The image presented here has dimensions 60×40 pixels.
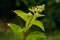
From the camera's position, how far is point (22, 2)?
7438 millimetres

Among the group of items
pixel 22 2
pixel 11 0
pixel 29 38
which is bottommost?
pixel 29 38

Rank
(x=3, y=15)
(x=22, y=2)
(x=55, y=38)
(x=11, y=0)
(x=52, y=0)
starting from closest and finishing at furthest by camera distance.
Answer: (x=55, y=38), (x=52, y=0), (x=22, y=2), (x=11, y=0), (x=3, y=15)

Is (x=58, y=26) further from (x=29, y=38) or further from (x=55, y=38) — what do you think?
(x=29, y=38)

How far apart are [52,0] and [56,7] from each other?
0.19m

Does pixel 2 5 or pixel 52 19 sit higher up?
pixel 2 5

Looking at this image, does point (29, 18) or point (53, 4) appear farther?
point (53, 4)

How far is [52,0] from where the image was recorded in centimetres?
652

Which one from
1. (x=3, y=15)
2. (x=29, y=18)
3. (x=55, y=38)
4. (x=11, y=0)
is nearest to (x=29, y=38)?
(x=29, y=18)

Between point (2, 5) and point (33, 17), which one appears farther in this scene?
point (2, 5)

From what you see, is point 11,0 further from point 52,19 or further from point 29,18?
point 29,18

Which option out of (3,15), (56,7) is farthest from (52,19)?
(3,15)

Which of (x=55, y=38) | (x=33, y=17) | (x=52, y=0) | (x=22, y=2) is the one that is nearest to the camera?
(x=33, y=17)

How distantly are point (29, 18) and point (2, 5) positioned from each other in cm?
730

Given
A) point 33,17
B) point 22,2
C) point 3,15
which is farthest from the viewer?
point 3,15
